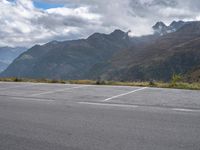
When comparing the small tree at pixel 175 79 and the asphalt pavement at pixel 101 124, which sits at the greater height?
the small tree at pixel 175 79

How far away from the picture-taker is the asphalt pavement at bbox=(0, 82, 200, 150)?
226 inches

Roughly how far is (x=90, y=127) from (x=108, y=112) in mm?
1899

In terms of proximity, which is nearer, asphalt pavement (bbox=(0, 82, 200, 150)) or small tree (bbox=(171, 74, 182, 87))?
asphalt pavement (bbox=(0, 82, 200, 150))

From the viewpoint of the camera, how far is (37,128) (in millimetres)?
7008

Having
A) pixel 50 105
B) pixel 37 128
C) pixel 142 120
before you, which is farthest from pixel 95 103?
pixel 37 128

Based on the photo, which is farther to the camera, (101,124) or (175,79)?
(175,79)

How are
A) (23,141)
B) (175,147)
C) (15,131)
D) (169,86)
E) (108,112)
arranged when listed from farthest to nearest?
(169,86) < (108,112) < (15,131) < (23,141) < (175,147)

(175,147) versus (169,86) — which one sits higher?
(169,86)

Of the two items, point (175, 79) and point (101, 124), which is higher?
point (175, 79)

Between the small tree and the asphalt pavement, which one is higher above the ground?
the small tree

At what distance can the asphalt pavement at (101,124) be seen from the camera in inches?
226

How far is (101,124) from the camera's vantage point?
24.0ft

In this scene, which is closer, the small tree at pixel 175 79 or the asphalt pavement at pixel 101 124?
the asphalt pavement at pixel 101 124

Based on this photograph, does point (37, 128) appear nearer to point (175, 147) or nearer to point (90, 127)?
point (90, 127)
